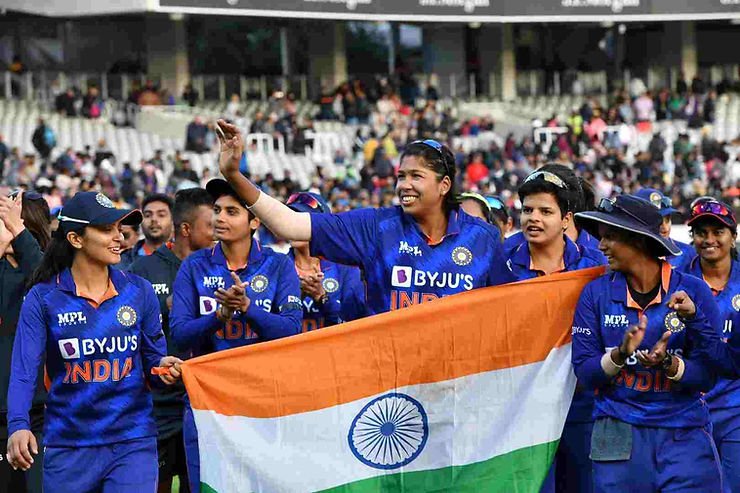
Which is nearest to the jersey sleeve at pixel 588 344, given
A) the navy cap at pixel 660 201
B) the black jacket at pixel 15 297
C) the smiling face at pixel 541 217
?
the smiling face at pixel 541 217

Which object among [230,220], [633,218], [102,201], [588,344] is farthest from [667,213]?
[102,201]

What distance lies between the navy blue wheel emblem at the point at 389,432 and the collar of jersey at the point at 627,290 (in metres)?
1.07

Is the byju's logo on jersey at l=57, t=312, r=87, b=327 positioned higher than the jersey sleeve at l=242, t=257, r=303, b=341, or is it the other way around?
the byju's logo on jersey at l=57, t=312, r=87, b=327

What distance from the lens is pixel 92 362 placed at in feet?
22.5

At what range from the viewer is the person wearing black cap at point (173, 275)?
8414 millimetres

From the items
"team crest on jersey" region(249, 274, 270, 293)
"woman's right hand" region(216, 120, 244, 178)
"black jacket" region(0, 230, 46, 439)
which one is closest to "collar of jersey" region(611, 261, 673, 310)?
"woman's right hand" region(216, 120, 244, 178)

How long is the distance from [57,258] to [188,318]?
82 centimetres

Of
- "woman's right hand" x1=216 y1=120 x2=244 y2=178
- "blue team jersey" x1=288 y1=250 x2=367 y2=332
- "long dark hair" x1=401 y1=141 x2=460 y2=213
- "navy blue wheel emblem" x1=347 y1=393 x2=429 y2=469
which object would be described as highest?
"woman's right hand" x1=216 y1=120 x2=244 y2=178

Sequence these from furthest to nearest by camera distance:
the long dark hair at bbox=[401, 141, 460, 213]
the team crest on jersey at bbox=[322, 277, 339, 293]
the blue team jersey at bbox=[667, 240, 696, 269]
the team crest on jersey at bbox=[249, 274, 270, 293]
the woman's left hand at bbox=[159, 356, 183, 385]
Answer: the team crest on jersey at bbox=[322, 277, 339, 293] → the blue team jersey at bbox=[667, 240, 696, 269] → the team crest on jersey at bbox=[249, 274, 270, 293] → the long dark hair at bbox=[401, 141, 460, 213] → the woman's left hand at bbox=[159, 356, 183, 385]

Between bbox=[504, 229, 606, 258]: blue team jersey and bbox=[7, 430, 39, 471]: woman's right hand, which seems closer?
bbox=[7, 430, 39, 471]: woman's right hand

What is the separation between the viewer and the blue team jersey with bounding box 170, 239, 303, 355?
24.6ft

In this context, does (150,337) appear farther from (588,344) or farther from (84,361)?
(588,344)

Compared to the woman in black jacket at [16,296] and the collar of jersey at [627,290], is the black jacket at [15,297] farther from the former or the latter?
the collar of jersey at [627,290]

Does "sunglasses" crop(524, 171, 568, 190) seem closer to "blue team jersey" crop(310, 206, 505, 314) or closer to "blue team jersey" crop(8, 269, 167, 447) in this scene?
"blue team jersey" crop(310, 206, 505, 314)
